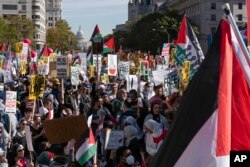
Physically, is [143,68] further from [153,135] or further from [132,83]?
[153,135]

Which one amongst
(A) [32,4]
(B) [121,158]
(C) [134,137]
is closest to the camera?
(B) [121,158]

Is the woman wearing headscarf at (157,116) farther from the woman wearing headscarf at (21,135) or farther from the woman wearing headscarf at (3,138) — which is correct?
the woman wearing headscarf at (3,138)

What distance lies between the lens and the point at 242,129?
399 cm

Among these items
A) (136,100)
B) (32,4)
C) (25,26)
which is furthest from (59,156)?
(32,4)

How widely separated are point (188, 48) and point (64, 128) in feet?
16.1

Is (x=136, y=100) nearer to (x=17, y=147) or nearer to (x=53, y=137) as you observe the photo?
(x=17, y=147)

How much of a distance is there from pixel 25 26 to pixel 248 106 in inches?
3994

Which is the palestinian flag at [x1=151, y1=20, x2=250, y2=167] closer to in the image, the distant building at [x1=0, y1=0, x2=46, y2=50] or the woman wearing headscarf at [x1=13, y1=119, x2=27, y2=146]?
the woman wearing headscarf at [x1=13, y1=119, x2=27, y2=146]

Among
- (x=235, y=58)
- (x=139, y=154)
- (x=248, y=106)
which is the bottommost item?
(x=139, y=154)

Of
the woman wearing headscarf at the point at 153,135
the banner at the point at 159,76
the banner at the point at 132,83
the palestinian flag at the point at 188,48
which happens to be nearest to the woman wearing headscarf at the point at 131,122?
the woman wearing headscarf at the point at 153,135

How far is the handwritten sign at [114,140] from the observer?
31.7ft

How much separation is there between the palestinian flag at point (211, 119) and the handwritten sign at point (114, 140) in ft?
18.4

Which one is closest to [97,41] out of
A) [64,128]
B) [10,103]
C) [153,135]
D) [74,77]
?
[74,77]

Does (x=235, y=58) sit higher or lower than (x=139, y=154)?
higher
